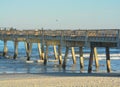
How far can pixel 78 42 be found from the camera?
40.8 metres

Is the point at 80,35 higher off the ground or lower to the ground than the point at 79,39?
higher

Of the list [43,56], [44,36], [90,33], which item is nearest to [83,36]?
[90,33]

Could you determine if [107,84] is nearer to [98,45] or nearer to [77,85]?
[77,85]

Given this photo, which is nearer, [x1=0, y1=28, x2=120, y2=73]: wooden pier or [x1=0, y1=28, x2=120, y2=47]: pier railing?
[x1=0, y1=28, x2=120, y2=47]: pier railing

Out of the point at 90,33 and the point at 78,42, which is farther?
the point at 78,42

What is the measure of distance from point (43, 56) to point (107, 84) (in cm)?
2904

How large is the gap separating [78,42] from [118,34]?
310 inches

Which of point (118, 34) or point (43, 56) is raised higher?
point (118, 34)

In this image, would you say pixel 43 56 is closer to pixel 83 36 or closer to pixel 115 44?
pixel 83 36

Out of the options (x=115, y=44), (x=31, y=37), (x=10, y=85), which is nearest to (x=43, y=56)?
(x=31, y=37)

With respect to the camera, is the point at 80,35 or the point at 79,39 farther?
the point at 80,35

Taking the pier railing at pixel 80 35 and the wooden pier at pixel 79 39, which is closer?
the pier railing at pixel 80 35

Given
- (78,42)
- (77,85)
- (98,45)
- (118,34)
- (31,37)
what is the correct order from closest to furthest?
(77,85) < (118,34) < (98,45) < (78,42) < (31,37)

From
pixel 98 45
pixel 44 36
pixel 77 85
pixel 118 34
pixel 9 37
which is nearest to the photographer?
pixel 77 85
